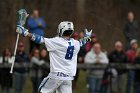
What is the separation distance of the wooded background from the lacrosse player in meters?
13.0

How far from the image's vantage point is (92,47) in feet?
74.9

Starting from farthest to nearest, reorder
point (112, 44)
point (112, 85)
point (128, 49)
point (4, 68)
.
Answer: point (112, 44) < point (128, 49) < point (112, 85) < point (4, 68)

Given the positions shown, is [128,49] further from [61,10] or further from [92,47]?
[61,10]

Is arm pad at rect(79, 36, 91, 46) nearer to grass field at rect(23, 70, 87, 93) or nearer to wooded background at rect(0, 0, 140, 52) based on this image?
grass field at rect(23, 70, 87, 93)

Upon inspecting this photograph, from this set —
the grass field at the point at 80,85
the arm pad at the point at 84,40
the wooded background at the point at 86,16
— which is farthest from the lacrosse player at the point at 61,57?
the wooded background at the point at 86,16

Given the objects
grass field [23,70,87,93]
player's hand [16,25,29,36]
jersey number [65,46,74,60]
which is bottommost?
grass field [23,70,87,93]

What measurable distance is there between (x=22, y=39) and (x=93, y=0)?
5.69 metres

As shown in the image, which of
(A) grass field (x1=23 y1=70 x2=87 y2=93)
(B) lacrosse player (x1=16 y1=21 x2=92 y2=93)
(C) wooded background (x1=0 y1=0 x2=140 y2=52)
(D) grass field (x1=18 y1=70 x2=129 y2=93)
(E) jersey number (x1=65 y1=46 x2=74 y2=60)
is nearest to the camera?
(B) lacrosse player (x1=16 y1=21 x2=92 y2=93)

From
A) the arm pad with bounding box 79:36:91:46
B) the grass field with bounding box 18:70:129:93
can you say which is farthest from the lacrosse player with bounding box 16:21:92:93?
the grass field with bounding box 18:70:129:93

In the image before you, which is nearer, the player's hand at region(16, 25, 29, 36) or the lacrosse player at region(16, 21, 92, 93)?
the player's hand at region(16, 25, 29, 36)

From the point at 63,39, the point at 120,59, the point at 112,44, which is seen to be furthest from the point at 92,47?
the point at 112,44

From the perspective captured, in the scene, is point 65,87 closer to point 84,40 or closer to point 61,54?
point 61,54

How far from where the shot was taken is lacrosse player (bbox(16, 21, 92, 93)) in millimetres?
17516

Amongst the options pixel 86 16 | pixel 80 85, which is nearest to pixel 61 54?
pixel 80 85
